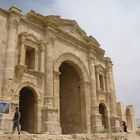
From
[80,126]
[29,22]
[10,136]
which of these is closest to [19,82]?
[29,22]

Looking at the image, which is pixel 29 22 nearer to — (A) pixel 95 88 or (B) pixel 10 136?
(A) pixel 95 88

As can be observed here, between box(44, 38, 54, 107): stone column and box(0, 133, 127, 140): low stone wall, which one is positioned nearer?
box(0, 133, 127, 140): low stone wall

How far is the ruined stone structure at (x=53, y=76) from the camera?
1608 cm

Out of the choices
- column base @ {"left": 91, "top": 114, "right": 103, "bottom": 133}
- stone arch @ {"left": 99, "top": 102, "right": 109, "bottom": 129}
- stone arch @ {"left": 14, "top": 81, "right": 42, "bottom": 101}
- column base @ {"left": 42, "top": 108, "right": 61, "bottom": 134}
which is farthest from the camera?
stone arch @ {"left": 99, "top": 102, "right": 109, "bottom": 129}

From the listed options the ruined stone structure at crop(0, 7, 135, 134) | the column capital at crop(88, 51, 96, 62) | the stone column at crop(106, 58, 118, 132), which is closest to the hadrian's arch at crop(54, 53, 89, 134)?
the ruined stone structure at crop(0, 7, 135, 134)

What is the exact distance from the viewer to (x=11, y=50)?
51.8 ft

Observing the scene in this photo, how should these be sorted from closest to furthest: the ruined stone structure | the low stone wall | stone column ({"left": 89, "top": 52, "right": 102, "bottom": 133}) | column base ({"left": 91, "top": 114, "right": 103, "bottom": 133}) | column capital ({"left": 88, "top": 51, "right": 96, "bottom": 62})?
the low stone wall < the ruined stone structure < column base ({"left": 91, "top": 114, "right": 103, "bottom": 133}) < stone column ({"left": 89, "top": 52, "right": 102, "bottom": 133}) < column capital ({"left": 88, "top": 51, "right": 96, "bottom": 62})

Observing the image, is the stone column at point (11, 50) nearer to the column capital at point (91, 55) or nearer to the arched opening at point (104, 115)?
the column capital at point (91, 55)

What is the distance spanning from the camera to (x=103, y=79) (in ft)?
82.5

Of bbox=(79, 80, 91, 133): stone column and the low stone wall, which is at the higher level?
bbox=(79, 80, 91, 133): stone column

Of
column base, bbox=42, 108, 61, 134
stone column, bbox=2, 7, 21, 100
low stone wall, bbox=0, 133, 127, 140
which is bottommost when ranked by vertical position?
low stone wall, bbox=0, 133, 127, 140

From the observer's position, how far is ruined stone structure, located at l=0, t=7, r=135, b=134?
1608 cm

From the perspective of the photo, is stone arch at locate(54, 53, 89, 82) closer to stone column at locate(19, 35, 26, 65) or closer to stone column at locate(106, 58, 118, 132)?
stone column at locate(19, 35, 26, 65)

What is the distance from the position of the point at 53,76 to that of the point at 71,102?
536 centimetres
